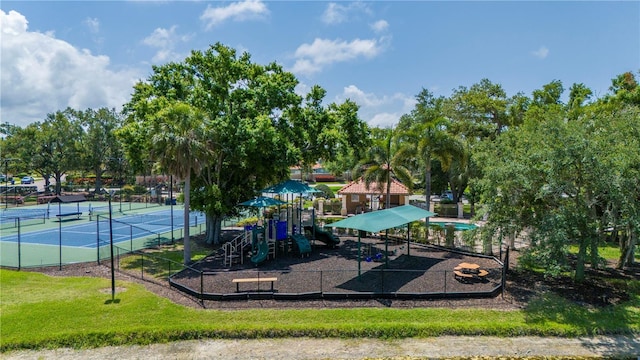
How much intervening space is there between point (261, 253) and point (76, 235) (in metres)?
18.9

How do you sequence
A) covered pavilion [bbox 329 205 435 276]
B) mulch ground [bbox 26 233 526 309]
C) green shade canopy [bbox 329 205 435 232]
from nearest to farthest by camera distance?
1. mulch ground [bbox 26 233 526 309]
2. covered pavilion [bbox 329 205 435 276]
3. green shade canopy [bbox 329 205 435 232]

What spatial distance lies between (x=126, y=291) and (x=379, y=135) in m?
43.1

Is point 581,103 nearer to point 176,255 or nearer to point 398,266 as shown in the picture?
point 398,266

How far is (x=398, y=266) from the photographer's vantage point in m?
19.5

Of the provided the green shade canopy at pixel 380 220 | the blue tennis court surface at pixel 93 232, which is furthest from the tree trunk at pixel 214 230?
the green shade canopy at pixel 380 220

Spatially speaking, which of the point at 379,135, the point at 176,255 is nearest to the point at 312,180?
the point at 379,135

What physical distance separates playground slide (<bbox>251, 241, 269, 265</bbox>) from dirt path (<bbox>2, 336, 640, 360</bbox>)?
784cm

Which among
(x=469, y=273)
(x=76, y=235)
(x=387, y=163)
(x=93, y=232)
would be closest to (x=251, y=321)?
(x=469, y=273)

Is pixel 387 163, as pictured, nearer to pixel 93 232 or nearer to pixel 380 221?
pixel 380 221

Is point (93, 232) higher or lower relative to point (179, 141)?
lower

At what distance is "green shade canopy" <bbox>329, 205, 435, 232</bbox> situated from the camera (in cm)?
1780

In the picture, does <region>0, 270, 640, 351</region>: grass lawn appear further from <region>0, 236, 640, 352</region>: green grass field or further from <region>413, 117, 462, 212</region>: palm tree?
<region>413, 117, 462, 212</region>: palm tree

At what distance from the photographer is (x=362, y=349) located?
11.5 meters

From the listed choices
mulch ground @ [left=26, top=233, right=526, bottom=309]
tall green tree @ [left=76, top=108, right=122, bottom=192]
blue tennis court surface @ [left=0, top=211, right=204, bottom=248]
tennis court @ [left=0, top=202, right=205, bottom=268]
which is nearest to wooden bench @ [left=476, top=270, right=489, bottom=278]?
mulch ground @ [left=26, top=233, right=526, bottom=309]
